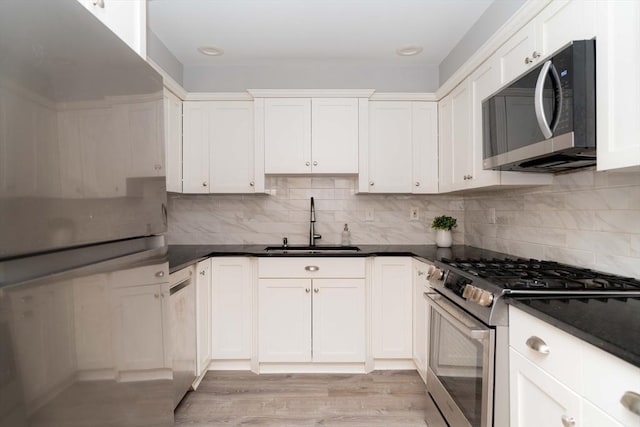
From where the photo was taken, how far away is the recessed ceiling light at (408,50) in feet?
9.55

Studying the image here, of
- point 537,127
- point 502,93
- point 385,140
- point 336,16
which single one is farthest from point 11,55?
point 385,140

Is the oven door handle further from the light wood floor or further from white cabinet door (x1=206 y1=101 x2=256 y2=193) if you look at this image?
white cabinet door (x1=206 y1=101 x2=256 y2=193)

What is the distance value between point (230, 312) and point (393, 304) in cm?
130

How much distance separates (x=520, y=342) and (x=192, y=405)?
2041mm

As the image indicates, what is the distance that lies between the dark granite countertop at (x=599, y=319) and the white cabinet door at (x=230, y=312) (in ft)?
6.47

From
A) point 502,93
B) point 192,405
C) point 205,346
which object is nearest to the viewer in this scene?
point 502,93

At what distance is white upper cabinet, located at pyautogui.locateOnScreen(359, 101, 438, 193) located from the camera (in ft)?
9.88

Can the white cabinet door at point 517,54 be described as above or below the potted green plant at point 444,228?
above

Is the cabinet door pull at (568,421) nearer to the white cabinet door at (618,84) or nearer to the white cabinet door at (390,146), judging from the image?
the white cabinet door at (618,84)

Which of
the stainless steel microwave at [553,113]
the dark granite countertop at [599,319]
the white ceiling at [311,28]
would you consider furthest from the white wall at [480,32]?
the dark granite countertop at [599,319]

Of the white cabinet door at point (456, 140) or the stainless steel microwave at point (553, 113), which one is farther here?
the white cabinet door at point (456, 140)

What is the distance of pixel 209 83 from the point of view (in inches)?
128

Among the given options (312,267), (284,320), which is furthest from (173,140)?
(284,320)

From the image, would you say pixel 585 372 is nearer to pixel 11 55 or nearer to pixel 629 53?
pixel 629 53
